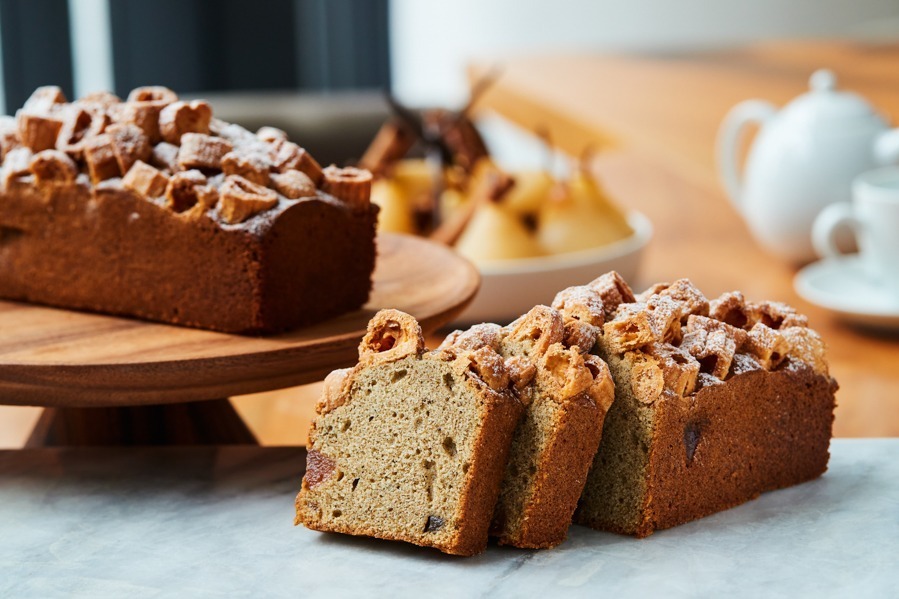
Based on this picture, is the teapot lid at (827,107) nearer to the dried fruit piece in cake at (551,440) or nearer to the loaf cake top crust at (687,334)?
the loaf cake top crust at (687,334)

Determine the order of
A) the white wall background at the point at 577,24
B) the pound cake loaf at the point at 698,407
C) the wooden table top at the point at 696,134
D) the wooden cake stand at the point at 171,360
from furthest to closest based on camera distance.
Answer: the white wall background at the point at 577,24
the wooden table top at the point at 696,134
the wooden cake stand at the point at 171,360
the pound cake loaf at the point at 698,407

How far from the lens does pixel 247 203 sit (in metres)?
1.68

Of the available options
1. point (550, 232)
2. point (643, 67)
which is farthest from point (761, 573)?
point (643, 67)

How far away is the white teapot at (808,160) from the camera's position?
265cm

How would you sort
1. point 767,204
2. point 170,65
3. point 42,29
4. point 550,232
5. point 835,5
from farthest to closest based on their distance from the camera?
1. point 835,5
2. point 170,65
3. point 42,29
4. point 767,204
5. point 550,232

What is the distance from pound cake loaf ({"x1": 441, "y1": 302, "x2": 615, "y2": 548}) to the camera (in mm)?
1282

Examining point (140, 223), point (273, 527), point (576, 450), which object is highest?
point (140, 223)

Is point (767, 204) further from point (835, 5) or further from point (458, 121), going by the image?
point (835, 5)

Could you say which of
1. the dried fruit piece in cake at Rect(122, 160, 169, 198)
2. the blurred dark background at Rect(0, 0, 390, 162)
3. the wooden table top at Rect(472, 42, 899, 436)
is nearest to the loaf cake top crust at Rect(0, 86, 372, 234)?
the dried fruit piece in cake at Rect(122, 160, 169, 198)

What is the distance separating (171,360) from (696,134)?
287 centimetres

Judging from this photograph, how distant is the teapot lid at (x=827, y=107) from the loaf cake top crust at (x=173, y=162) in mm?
1312

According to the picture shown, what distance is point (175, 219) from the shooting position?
1726 mm

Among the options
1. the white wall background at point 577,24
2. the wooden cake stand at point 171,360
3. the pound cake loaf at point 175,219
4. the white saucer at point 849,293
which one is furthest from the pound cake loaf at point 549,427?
the white wall background at point 577,24

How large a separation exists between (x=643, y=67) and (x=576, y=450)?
→ 181 inches
